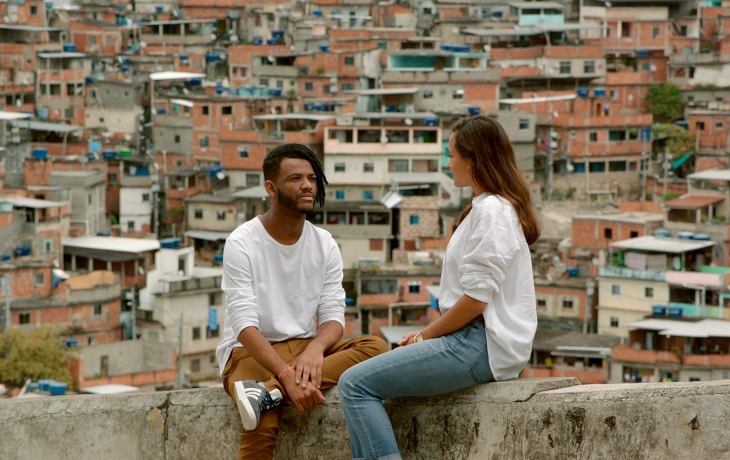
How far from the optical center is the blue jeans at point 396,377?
5160mm

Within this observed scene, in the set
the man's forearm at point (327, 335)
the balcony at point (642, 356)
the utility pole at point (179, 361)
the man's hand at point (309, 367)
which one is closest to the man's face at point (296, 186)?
the man's forearm at point (327, 335)

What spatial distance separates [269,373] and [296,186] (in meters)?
0.70

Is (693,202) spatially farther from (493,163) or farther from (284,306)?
(493,163)

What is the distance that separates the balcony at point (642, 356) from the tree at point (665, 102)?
57.8 ft

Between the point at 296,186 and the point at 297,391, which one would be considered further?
the point at 296,186

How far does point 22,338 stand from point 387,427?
2308 cm

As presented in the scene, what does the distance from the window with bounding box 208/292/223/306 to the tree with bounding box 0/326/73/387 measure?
4.64m

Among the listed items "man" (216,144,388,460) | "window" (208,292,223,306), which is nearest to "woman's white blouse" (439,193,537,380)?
"man" (216,144,388,460)

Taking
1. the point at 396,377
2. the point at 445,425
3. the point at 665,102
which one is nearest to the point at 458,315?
the point at 396,377

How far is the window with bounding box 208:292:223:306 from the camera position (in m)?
31.5

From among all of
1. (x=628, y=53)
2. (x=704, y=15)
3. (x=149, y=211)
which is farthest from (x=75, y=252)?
(x=704, y=15)

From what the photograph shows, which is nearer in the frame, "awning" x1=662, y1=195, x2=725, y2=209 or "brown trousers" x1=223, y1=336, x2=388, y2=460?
"brown trousers" x1=223, y1=336, x2=388, y2=460

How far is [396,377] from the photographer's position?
5.20 meters

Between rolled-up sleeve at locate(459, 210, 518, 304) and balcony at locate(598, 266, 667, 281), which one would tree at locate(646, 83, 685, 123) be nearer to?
balcony at locate(598, 266, 667, 281)
